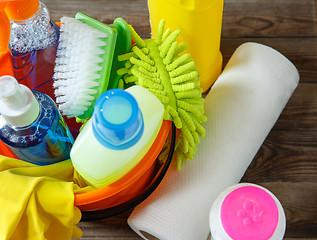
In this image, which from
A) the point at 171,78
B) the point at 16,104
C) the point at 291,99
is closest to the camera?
the point at 16,104

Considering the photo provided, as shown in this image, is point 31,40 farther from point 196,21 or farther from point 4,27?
point 196,21

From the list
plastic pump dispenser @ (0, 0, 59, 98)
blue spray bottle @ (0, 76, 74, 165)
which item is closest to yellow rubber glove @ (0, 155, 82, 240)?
blue spray bottle @ (0, 76, 74, 165)

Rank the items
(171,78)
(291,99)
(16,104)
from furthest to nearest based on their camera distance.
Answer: (291,99)
(171,78)
(16,104)

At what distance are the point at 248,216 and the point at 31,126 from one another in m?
0.23

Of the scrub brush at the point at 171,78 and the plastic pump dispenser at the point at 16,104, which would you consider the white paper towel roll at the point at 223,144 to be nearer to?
the scrub brush at the point at 171,78

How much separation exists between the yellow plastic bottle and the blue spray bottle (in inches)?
8.0

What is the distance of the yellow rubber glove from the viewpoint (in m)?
0.42

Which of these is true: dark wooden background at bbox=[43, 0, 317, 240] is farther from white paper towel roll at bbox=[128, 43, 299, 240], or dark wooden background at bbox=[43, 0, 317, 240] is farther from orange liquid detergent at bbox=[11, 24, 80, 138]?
orange liquid detergent at bbox=[11, 24, 80, 138]

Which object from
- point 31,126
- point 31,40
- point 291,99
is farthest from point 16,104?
point 291,99

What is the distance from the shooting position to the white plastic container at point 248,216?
0.43 metres

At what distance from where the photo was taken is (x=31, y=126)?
0.42 meters

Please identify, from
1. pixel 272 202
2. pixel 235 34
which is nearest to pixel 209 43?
pixel 235 34

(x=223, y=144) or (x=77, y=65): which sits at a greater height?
(x=77, y=65)

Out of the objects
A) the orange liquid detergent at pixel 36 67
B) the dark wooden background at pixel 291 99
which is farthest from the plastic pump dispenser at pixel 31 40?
the dark wooden background at pixel 291 99
